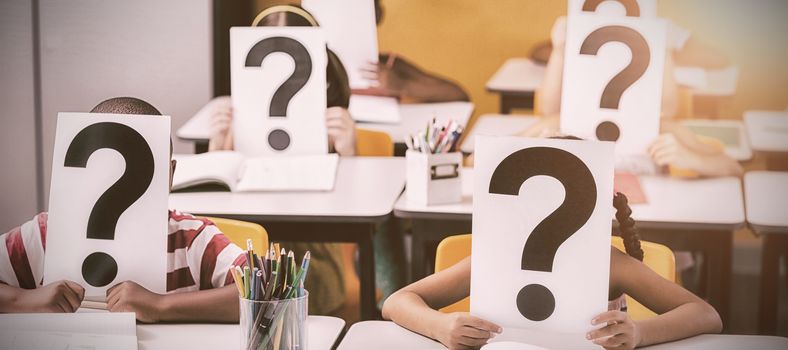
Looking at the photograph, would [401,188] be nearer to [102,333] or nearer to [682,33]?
[102,333]

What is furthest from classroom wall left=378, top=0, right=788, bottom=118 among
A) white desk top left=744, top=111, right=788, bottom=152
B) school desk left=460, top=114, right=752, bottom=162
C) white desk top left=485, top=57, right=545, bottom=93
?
school desk left=460, top=114, right=752, bottom=162

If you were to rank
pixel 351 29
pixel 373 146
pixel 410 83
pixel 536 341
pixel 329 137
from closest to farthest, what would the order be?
pixel 536 341 → pixel 329 137 → pixel 373 146 → pixel 351 29 → pixel 410 83

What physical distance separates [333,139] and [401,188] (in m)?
0.46

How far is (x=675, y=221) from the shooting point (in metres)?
2.21

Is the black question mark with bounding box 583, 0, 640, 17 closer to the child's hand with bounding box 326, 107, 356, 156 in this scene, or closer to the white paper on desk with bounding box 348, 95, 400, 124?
the child's hand with bounding box 326, 107, 356, 156

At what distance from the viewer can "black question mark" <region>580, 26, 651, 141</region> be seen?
223 cm

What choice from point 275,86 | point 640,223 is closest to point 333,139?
point 275,86

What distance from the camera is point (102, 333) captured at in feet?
4.73

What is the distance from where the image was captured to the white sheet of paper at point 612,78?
88.5 inches

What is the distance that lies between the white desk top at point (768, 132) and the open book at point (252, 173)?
4.67 ft

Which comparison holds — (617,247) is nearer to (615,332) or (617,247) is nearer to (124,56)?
(615,332)

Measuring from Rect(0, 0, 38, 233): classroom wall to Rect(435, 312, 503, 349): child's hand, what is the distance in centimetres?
270

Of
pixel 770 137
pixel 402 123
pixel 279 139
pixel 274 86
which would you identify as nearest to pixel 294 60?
pixel 274 86

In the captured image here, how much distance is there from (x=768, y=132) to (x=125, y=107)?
232 cm
